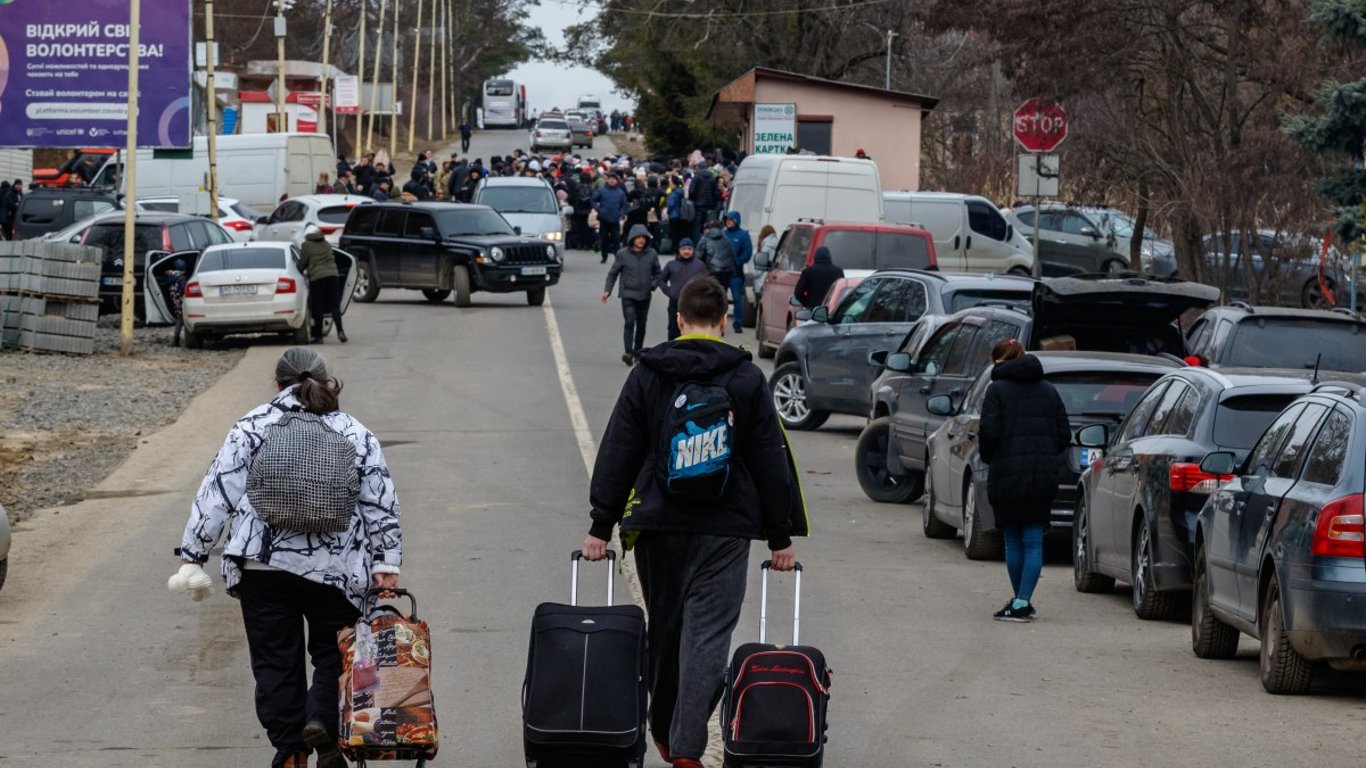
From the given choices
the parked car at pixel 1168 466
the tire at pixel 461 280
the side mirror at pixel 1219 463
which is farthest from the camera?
the tire at pixel 461 280

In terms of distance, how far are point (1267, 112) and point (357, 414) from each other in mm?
12716

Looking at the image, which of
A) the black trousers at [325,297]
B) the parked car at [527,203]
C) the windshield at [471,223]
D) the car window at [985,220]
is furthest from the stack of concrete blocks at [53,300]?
the car window at [985,220]

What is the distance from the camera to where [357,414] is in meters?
22.1

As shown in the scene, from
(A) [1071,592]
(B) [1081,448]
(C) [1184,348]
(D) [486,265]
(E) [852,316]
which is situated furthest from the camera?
(D) [486,265]

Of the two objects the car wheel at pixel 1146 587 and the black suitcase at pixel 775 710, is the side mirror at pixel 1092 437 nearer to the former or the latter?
the car wheel at pixel 1146 587

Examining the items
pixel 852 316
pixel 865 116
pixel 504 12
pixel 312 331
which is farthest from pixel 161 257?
pixel 504 12

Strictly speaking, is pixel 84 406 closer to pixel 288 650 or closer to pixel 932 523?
pixel 932 523

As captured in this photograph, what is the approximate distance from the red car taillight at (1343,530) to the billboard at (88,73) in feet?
78.6

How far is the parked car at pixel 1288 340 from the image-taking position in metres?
15.4

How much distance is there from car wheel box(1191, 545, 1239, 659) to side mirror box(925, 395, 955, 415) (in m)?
4.47

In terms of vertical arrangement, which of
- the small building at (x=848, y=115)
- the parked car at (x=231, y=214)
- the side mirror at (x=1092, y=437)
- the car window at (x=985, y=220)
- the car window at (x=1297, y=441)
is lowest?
the side mirror at (x=1092, y=437)

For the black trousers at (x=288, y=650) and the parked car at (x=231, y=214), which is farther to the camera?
the parked car at (x=231, y=214)

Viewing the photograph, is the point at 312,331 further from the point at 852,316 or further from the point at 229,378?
the point at 852,316

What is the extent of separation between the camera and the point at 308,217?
4100 centimetres
